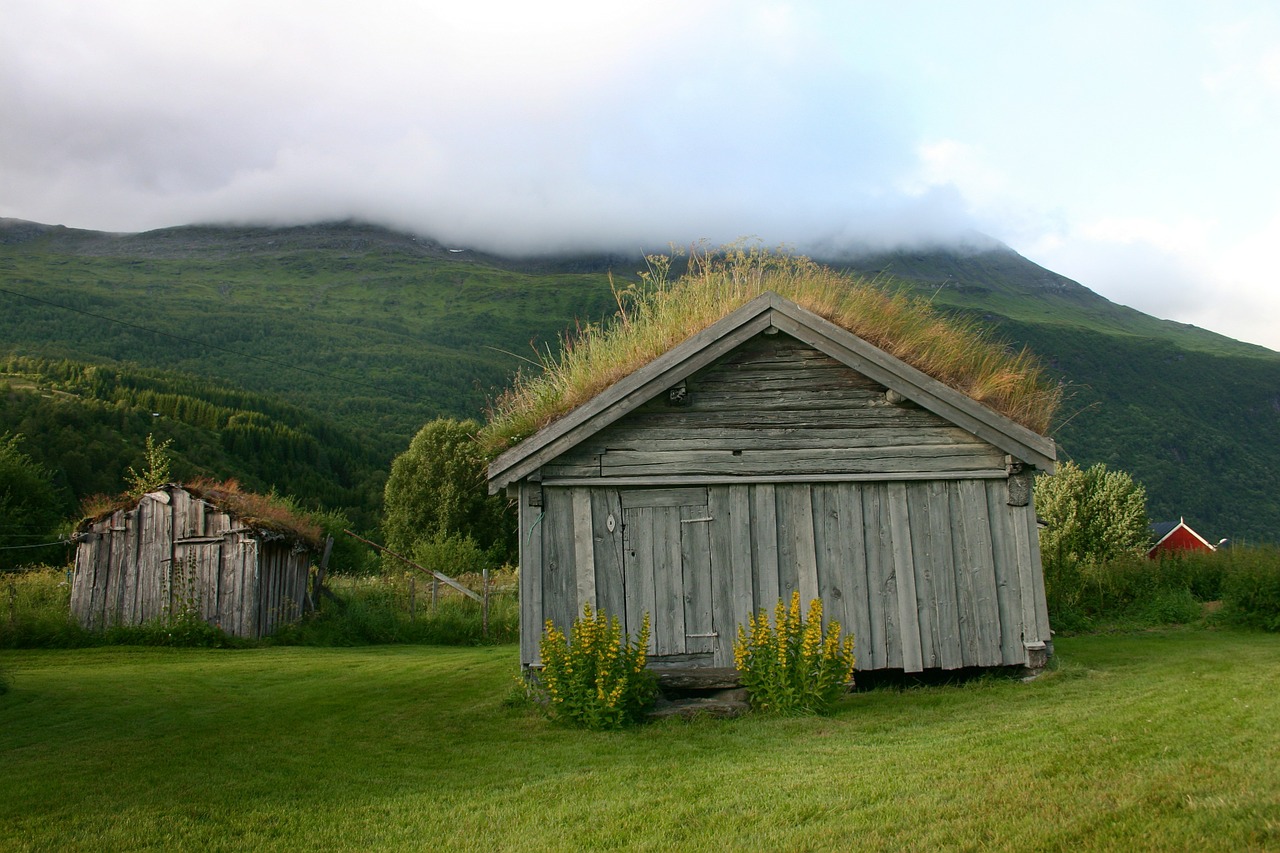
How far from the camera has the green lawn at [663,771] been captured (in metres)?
5.81

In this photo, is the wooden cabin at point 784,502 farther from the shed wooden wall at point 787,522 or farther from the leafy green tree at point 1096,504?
the leafy green tree at point 1096,504

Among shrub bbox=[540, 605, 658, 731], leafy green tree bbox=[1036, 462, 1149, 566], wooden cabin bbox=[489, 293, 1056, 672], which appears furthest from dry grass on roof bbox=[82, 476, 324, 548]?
leafy green tree bbox=[1036, 462, 1149, 566]

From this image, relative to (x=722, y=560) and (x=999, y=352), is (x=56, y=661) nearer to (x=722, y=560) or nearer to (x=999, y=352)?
(x=722, y=560)

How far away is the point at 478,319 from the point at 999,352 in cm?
15927

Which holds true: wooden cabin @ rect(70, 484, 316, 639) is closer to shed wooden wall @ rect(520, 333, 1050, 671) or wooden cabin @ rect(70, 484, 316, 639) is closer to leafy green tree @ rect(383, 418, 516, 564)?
shed wooden wall @ rect(520, 333, 1050, 671)

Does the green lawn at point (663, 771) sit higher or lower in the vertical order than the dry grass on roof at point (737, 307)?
lower

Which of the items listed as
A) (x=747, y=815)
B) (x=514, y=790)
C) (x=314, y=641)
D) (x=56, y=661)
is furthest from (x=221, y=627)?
(x=747, y=815)

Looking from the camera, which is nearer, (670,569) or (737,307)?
(670,569)

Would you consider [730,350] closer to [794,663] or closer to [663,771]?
[794,663]

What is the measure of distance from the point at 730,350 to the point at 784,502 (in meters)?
1.92

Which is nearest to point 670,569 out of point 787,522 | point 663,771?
point 787,522

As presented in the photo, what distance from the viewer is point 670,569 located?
11133mm

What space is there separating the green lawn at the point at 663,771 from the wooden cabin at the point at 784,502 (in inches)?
39.5

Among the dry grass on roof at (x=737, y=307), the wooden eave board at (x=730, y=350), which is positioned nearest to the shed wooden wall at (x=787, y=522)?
the wooden eave board at (x=730, y=350)
